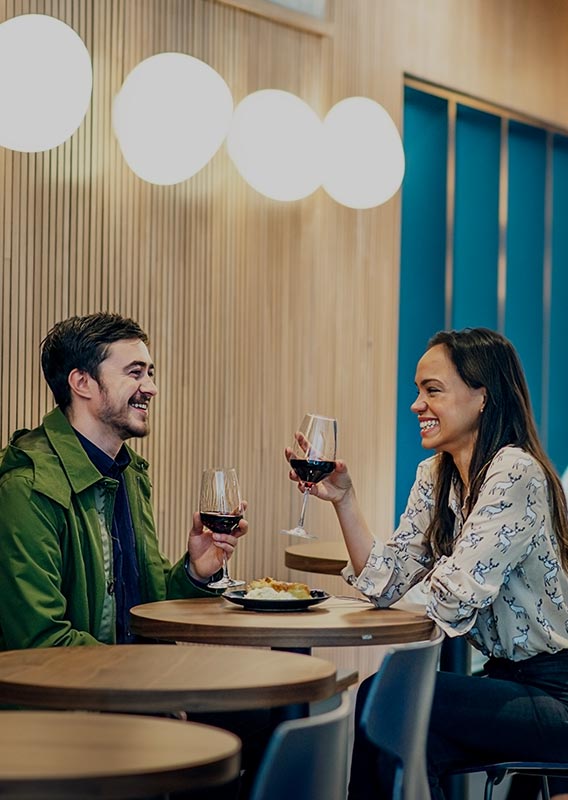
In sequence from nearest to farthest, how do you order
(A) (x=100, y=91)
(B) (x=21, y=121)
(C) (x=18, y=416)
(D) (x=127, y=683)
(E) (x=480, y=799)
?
(D) (x=127, y=683) → (B) (x=21, y=121) → (C) (x=18, y=416) → (A) (x=100, y=91) → (E) (x=480, y=799)

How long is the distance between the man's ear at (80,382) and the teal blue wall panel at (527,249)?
3.41m

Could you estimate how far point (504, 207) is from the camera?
620 cm

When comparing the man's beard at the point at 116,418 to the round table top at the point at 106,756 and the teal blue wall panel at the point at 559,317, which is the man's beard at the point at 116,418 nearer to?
the round table top at the point at 106,756

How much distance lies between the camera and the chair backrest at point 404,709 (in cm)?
230

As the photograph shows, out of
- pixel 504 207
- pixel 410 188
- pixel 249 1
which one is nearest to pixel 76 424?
pixel 249 1

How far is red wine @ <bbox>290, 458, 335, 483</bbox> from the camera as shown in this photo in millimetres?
2926

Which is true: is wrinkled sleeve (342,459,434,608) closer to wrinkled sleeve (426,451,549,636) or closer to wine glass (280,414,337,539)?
wrinkled sleeve (426,451,549,636)

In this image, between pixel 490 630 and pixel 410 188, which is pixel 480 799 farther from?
pixel 410 188

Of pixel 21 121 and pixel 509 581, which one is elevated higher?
pixel 21 121

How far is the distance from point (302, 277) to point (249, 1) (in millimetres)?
1023

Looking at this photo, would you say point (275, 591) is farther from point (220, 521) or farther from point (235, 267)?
point (235, 267)

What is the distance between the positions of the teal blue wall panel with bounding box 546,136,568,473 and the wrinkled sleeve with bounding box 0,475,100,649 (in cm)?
416

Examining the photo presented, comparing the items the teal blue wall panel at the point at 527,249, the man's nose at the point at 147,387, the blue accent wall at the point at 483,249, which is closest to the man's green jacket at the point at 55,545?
the man's nose at the point at 147,387

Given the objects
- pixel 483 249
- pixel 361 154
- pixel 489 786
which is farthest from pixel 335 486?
pixel 483 249
